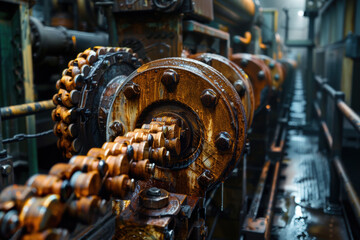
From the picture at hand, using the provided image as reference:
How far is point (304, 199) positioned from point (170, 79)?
8.96 ft

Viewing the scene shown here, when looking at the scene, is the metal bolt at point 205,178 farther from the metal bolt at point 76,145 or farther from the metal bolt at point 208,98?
the metal bolt at point 76,145

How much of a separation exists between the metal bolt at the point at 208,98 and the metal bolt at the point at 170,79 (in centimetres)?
10

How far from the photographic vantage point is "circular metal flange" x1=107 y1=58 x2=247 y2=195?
118 centimetres

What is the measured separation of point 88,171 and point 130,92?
52cm

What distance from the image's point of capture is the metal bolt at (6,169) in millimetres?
1610

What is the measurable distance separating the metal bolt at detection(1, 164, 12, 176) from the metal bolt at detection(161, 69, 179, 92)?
2.98 ft

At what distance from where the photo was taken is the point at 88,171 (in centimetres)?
75

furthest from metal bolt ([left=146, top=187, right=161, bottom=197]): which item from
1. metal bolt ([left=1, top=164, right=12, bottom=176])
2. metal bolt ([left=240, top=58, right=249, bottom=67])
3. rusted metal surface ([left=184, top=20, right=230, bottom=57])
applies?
metal bolt ([left=240, top=58, right=249, bottom=67])

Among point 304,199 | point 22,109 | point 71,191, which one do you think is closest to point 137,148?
point 71,191

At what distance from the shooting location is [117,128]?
1.28 m

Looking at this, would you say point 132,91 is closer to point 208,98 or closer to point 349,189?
point 208,98

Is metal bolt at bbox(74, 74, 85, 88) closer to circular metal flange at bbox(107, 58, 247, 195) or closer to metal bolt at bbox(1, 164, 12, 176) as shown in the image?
circular metal flange at bbox(107, 58, 247, 195)

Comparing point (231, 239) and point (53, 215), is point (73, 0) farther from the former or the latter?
point (53, 215)

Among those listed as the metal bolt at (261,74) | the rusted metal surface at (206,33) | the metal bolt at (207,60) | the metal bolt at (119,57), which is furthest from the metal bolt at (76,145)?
the metal bolt at (261,74)
